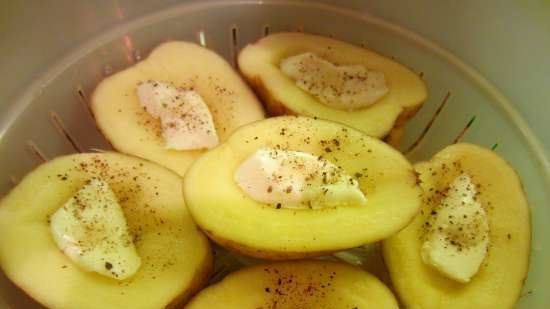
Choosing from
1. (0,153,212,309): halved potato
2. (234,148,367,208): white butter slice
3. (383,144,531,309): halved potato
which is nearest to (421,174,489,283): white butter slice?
(383,144,531,309): halved potato

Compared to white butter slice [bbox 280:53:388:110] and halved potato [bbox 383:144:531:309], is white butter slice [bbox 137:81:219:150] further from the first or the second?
halved potato [bbox 383:144:531:309]

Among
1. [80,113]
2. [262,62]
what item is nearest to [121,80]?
[80,113]

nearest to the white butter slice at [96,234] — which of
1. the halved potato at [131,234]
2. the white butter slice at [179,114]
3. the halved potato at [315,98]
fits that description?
the halved potato at [131,234]

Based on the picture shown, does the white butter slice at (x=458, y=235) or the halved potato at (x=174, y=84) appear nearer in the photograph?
the white butter slice at (x=458, y=235)

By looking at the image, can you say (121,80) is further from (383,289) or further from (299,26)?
(383,289)

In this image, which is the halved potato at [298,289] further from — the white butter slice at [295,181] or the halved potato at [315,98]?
the halved potato at [315,98]

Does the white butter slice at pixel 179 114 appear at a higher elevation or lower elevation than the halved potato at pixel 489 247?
higher
